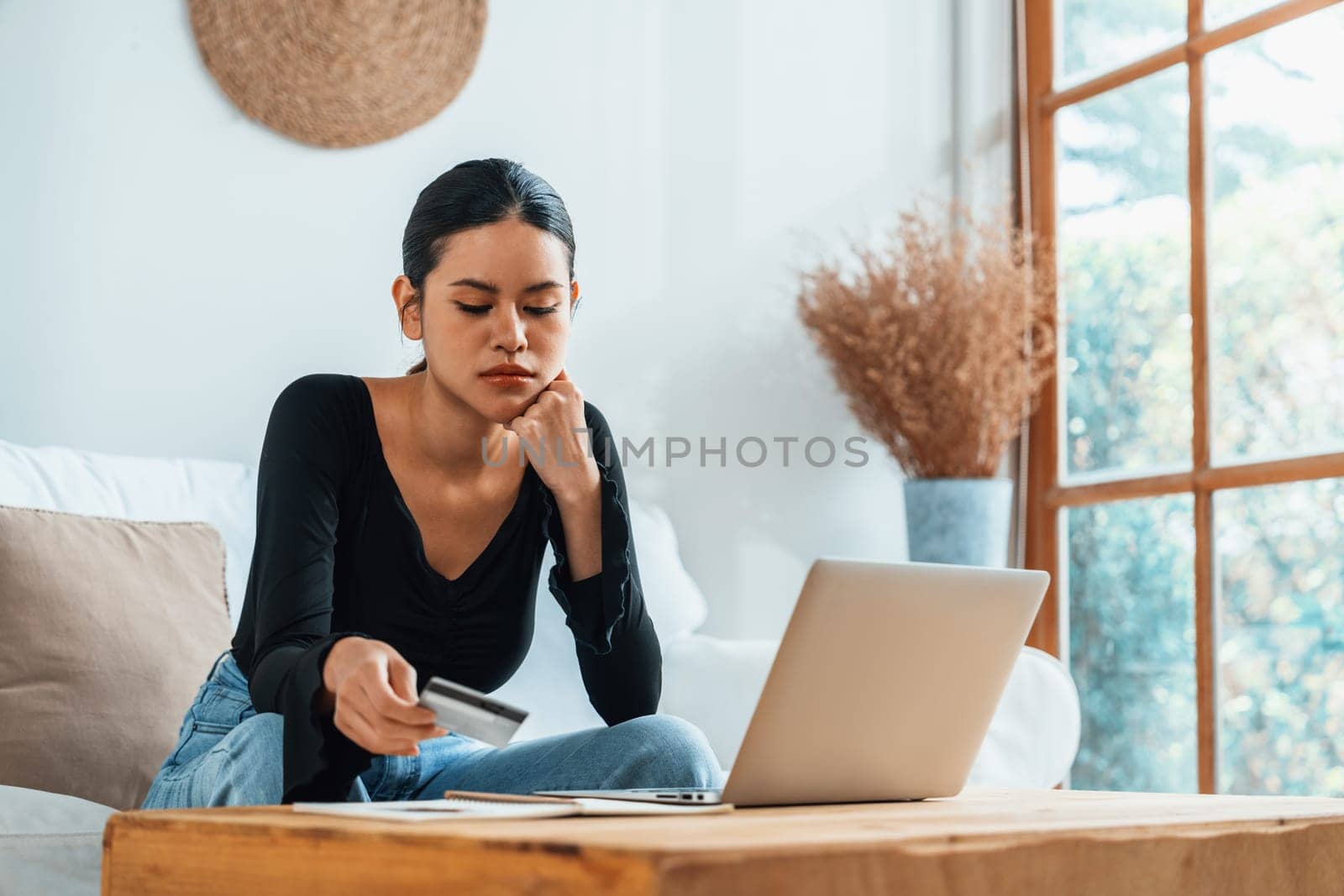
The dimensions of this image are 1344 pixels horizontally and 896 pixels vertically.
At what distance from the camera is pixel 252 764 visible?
4.08 ft

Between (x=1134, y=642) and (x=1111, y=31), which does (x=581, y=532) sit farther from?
(x=1111, y=31)

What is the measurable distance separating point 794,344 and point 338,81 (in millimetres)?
1204

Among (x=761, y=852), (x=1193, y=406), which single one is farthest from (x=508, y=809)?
Result: (x=1193, y=406)

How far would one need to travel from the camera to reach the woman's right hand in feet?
3.25

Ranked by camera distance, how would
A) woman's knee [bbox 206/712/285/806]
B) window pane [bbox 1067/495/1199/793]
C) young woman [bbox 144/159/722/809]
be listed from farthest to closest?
window pane [bbox 1067/495/1199/793], young woman [bbox 144/159/722/809], woman's knee [bbox 206/712/285/806]

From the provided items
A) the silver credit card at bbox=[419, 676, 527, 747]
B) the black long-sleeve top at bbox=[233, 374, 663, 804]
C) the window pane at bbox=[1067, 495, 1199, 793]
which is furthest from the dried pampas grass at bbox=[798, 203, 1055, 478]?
the silver credit card at bbox=[419, 676, 527, 747]

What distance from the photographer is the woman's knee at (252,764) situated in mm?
1218

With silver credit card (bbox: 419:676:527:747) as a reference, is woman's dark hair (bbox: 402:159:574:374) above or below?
above

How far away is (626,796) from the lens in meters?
1.07

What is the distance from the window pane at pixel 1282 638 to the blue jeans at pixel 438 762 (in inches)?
72.9

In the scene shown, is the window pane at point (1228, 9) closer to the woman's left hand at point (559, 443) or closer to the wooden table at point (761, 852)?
the woman's left hand at point (559, 443)

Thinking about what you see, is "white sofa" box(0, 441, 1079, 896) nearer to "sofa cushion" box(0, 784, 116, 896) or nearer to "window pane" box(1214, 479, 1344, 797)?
"sofa cushion" box(0, 784, 116, 896)

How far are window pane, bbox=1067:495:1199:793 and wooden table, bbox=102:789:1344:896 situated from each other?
2.10 meters

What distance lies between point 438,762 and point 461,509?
0.31 metres
